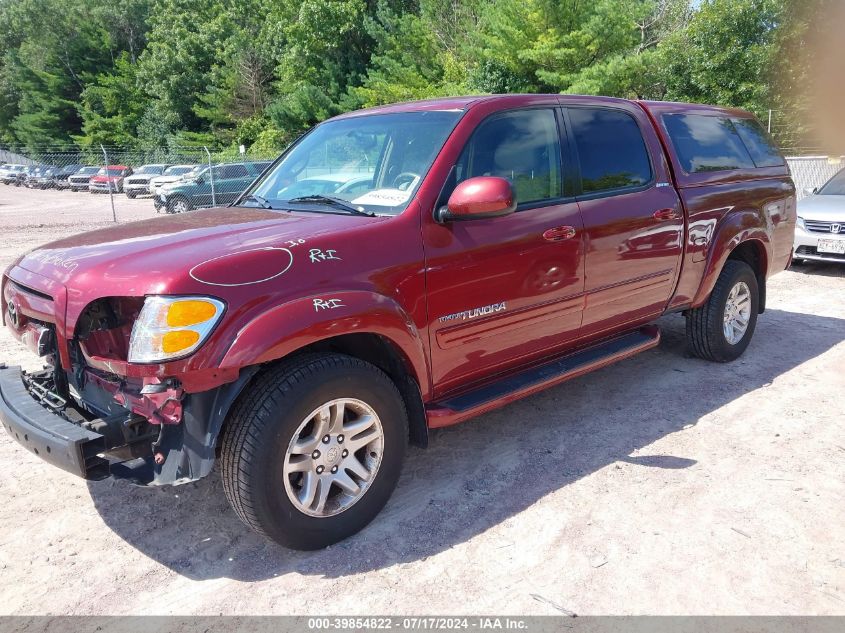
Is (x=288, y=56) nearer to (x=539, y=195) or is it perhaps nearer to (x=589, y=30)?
(x=589, y=30)

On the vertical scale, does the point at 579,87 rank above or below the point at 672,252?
above

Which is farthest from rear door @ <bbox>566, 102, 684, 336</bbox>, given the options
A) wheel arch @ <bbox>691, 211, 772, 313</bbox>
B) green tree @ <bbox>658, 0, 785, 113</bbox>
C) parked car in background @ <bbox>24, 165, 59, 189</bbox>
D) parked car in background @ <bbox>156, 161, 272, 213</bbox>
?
parked car in background @ <bbox>24, 165, 59, 189</bbox>

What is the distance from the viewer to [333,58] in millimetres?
39000

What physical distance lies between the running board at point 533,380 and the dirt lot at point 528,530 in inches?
17.0

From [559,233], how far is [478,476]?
1.41 meters

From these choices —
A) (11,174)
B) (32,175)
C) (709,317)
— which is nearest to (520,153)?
(709,317)

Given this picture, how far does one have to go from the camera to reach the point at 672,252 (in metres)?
4.55

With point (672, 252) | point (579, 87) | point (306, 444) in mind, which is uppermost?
point (579, 87)

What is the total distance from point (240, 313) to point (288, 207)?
3.78ft

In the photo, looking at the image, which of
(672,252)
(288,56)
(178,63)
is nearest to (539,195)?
(672,252)

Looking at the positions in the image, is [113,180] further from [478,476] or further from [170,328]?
[170,328]

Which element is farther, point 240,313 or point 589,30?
point 589,30

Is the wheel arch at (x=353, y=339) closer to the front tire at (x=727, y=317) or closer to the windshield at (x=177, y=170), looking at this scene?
the front tire at (x=727, y=317)

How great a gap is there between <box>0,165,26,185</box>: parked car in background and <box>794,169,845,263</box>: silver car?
48379 millimetres
